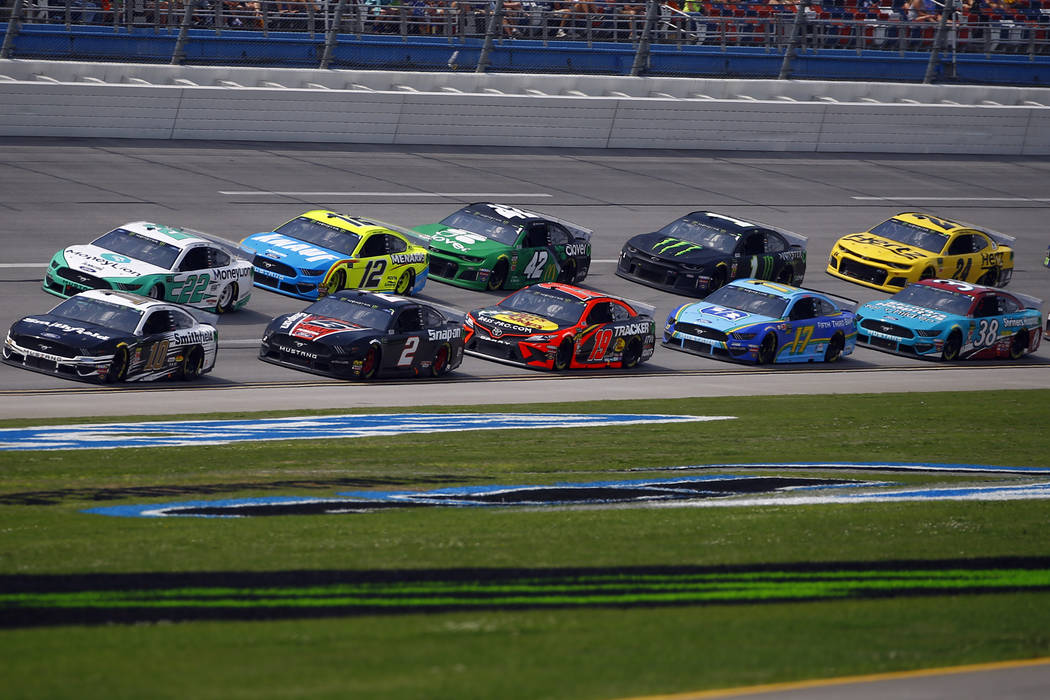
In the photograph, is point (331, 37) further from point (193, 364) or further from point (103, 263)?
point (193, 364)

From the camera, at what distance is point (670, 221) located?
34500 mm

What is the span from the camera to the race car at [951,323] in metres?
28.1

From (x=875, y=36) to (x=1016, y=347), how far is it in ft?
58.9

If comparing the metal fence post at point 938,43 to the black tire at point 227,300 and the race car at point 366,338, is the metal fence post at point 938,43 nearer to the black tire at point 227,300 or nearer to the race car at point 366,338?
the race car at point 366,338

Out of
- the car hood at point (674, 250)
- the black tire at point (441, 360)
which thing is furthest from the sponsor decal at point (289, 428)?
the car hood at point (674, 250)

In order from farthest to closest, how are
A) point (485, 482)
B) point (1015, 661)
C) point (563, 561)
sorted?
point (485, 482), point (563, 561), point (1015, 661)

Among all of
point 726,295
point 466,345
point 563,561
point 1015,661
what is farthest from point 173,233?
point 1015,661

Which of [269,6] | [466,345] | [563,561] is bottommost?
[466,345]

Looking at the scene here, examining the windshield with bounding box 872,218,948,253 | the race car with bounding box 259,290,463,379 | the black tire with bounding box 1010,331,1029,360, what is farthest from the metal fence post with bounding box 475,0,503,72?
the race car with bounding box 259,290,463,379

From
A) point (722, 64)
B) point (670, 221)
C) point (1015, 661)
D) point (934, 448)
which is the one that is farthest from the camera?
point (722, 64)

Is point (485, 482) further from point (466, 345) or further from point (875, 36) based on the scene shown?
point (875, 36)

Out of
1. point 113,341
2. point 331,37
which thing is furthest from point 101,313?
point 331,37

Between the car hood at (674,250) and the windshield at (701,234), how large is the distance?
0.56 ft

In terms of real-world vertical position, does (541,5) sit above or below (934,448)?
above
